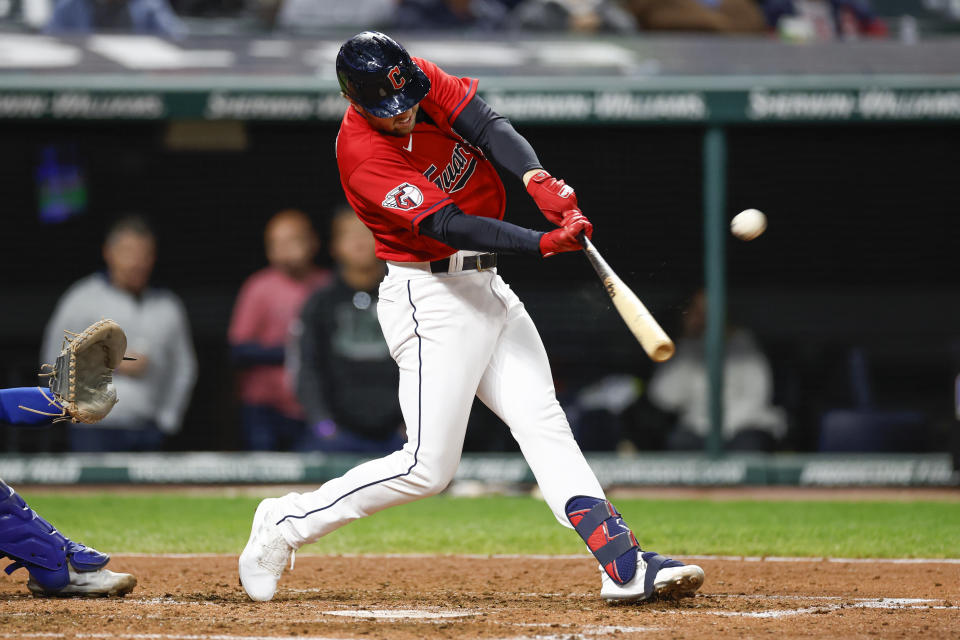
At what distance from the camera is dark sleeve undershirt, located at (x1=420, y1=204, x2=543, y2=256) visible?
10.5ft

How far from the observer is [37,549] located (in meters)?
3.60

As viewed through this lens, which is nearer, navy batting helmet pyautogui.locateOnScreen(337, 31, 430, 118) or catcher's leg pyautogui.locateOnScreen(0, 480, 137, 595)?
navy batting helmet pyautogui.locateOnScreen(337, 31, 430, 118)

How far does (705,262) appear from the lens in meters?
7.04

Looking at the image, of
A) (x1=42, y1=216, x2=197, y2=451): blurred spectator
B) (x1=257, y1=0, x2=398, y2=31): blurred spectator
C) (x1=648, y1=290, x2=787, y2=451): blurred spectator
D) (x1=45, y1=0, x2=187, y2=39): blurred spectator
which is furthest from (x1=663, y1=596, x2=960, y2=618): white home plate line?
(x1=45, y1=0, x2=187, y2=39): blurred spectator

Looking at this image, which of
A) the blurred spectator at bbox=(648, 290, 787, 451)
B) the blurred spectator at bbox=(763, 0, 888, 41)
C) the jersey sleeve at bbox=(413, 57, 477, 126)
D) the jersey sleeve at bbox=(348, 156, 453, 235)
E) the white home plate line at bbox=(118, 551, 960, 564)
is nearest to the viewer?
the jersey sleeve at bbox=(348, 156, 453, 235)

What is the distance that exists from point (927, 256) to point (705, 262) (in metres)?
1.48

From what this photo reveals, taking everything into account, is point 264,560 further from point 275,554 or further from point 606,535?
point 606,535

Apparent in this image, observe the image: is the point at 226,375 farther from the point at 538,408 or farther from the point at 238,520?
the point at 538,408

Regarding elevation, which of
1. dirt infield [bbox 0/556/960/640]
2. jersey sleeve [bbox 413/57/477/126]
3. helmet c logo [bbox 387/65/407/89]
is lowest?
dirt infield [bbox 0/556/960/640]

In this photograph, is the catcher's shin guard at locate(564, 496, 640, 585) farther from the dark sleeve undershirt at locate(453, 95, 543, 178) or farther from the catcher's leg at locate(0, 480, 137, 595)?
the catcher's leg at locate(0, 480, 137, 595)

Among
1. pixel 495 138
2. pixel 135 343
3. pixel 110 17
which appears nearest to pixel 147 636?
pixel 495 138

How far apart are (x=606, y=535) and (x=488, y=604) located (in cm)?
44

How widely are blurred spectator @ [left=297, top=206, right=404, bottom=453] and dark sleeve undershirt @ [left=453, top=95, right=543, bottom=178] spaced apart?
3.44 m

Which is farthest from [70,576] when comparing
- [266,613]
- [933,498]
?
[933,498]
